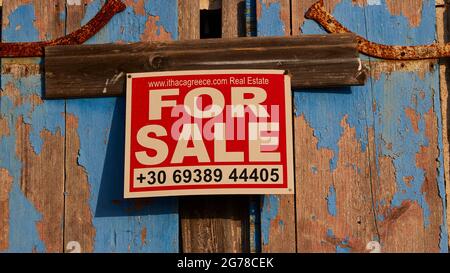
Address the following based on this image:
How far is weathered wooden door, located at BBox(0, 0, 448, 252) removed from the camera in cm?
464

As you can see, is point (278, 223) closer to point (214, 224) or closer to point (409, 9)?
point (214, 224)

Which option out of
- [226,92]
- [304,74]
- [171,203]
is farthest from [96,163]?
[304,74]

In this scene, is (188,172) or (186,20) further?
(186,20)

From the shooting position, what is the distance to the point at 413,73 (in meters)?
4.77

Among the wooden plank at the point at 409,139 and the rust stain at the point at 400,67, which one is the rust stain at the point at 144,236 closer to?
the wooden plank at the point at 409,139

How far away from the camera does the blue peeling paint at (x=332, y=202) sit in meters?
4.65

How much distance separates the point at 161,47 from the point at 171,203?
78 cm

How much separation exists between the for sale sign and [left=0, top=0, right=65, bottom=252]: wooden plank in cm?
40

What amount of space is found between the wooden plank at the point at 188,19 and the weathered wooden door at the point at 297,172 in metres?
0.04

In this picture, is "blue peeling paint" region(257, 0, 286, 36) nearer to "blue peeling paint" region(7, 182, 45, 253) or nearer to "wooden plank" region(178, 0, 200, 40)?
"wooden plank" region(178, 0, 200, 40)

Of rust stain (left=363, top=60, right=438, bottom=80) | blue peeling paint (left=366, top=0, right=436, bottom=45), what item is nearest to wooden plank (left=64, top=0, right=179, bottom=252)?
rust stain (left=363, top=60, right=438, bottom=80)

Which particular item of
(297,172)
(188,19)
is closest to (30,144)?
(188,19)

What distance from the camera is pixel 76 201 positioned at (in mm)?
4695
